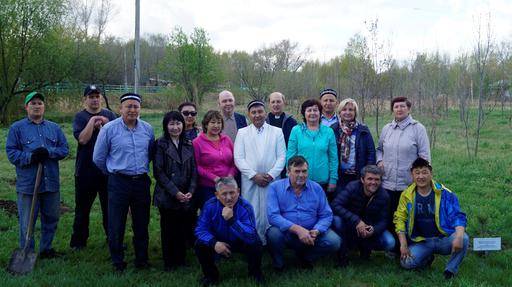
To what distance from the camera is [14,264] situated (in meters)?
4.27

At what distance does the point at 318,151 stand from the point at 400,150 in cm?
Answer: 86

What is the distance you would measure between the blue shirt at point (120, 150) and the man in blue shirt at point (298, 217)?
135 cm

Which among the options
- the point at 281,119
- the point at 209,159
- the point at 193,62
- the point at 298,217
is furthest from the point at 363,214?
the point at 193,62

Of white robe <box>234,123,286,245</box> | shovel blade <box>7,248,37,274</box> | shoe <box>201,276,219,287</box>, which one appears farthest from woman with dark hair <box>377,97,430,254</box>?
shovel blade <box>7,248,37,274</box>

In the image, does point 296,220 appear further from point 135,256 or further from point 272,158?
point 135,256

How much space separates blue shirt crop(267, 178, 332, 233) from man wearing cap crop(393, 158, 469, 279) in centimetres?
78

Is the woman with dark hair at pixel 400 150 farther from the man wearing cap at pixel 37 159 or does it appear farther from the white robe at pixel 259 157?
the man wearing cap at pixel 37 159

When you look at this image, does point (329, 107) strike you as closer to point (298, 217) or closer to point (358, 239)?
point (298, 217)

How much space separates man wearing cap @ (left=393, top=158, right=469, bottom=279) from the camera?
4.31 meters

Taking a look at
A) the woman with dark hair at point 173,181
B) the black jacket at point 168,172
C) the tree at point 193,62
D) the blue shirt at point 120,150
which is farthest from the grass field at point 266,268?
the tree at point 193,62

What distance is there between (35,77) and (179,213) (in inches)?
935

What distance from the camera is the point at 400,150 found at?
4.62 metres

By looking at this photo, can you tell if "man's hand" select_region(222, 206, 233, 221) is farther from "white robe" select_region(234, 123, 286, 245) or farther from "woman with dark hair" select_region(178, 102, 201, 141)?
"woman with dark hair" select_region(178, 102, 201, 141)

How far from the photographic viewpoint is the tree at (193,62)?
31.5 meters
